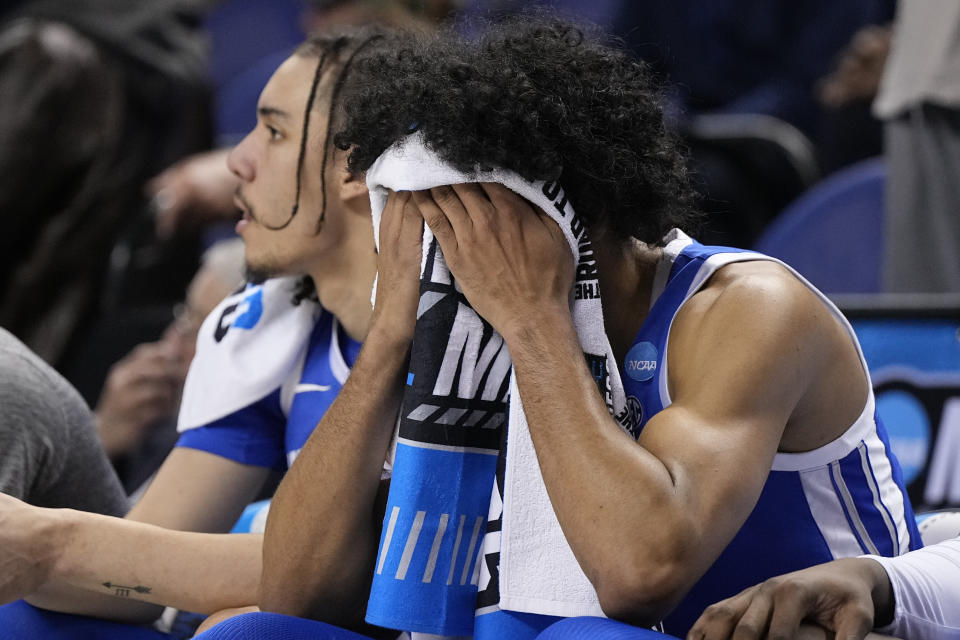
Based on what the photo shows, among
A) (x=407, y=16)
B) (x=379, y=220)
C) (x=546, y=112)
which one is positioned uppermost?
(x=407, y=16)

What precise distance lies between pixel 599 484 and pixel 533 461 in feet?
0.38

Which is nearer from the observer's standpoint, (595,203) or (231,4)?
(595,203)

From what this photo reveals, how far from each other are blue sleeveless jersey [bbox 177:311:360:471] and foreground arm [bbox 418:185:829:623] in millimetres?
489

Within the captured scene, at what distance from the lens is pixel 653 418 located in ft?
4.17

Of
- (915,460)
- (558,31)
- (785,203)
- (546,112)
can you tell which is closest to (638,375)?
(546,112)

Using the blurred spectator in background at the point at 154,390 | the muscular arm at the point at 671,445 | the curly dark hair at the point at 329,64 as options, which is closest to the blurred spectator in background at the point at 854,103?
the blurred spectator in background at the point at 154,390

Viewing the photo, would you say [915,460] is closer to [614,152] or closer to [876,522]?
[876,522]

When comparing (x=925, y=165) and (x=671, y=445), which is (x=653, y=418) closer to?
(x=671, y=445)

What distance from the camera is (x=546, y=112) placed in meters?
1.34

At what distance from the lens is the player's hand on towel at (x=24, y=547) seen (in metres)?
1.46

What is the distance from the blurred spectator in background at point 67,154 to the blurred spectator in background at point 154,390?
67 cm

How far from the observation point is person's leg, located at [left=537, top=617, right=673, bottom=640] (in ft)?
3.71

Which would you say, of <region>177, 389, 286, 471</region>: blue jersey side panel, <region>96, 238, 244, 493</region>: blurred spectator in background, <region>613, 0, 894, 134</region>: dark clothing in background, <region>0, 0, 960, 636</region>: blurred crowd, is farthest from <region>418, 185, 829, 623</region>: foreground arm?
<region>613, 0, 894, 134</region>: dark clothing in background

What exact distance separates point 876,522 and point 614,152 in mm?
522
